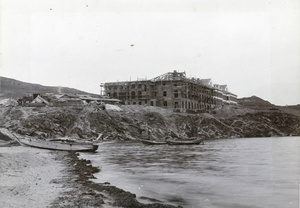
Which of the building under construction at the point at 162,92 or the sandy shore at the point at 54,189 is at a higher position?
the building under construction at the point at 162,92

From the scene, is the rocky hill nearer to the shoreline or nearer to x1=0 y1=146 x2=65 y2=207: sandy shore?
x1=0 y1=146 x2=65 y2=207: sandy shore

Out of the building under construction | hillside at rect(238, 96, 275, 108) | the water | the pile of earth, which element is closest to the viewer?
the water

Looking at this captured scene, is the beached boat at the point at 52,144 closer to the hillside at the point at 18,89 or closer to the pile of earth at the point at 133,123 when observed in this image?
the pile of earth at the point at 133,123

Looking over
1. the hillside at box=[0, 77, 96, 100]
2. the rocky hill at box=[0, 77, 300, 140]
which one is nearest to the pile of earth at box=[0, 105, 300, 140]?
the rocky hill at box=[0, 77, 300, 140]

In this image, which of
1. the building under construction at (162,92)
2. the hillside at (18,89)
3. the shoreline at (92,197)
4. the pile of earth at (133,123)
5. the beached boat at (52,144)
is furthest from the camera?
the hillside at (18,89)

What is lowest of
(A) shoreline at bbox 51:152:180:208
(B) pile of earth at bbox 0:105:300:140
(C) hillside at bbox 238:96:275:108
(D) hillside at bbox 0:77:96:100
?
(A) shoreline at bbox 51:152:180:208

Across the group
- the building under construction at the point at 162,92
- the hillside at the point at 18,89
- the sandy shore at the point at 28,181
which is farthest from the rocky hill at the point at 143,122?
the hillside at the point at 18,89

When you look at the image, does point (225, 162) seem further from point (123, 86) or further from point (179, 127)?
point (123, 86)

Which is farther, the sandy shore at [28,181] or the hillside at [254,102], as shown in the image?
the hillside at [254,102]

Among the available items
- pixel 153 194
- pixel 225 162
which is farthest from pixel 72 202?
pixel 225 162
